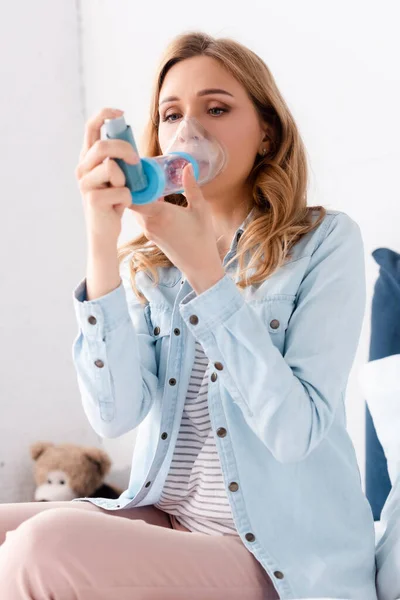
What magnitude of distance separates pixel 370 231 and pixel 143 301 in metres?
0.58

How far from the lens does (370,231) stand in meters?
1.67

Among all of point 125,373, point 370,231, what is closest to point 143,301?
point 125,373

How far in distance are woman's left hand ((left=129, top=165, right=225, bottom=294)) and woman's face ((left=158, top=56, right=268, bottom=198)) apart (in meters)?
0.20

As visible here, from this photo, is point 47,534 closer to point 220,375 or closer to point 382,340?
point 220,375

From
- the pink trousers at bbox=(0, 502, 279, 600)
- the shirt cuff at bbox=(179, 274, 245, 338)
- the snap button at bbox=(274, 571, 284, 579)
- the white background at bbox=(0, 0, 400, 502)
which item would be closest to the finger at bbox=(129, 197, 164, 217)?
the shirt cuff at bbox=(179, 274, 245, 338)

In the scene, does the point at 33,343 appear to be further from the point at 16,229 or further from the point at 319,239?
the point at 319,239

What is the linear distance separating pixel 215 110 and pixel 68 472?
45.0 inches

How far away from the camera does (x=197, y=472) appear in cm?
116

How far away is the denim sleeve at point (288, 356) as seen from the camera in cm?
100

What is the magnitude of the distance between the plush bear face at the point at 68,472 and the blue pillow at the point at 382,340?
79 centimetres

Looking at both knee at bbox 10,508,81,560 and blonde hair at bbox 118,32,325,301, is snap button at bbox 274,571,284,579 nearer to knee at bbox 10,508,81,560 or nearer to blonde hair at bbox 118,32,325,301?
knee at bbox 10,508,81,560

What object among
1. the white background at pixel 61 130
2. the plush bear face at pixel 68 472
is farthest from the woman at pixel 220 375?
the plush bear face at pixel 68 472

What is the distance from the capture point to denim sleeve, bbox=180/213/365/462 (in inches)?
39.6

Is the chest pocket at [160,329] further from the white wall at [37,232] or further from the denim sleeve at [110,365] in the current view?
the white wall at [37,232]
